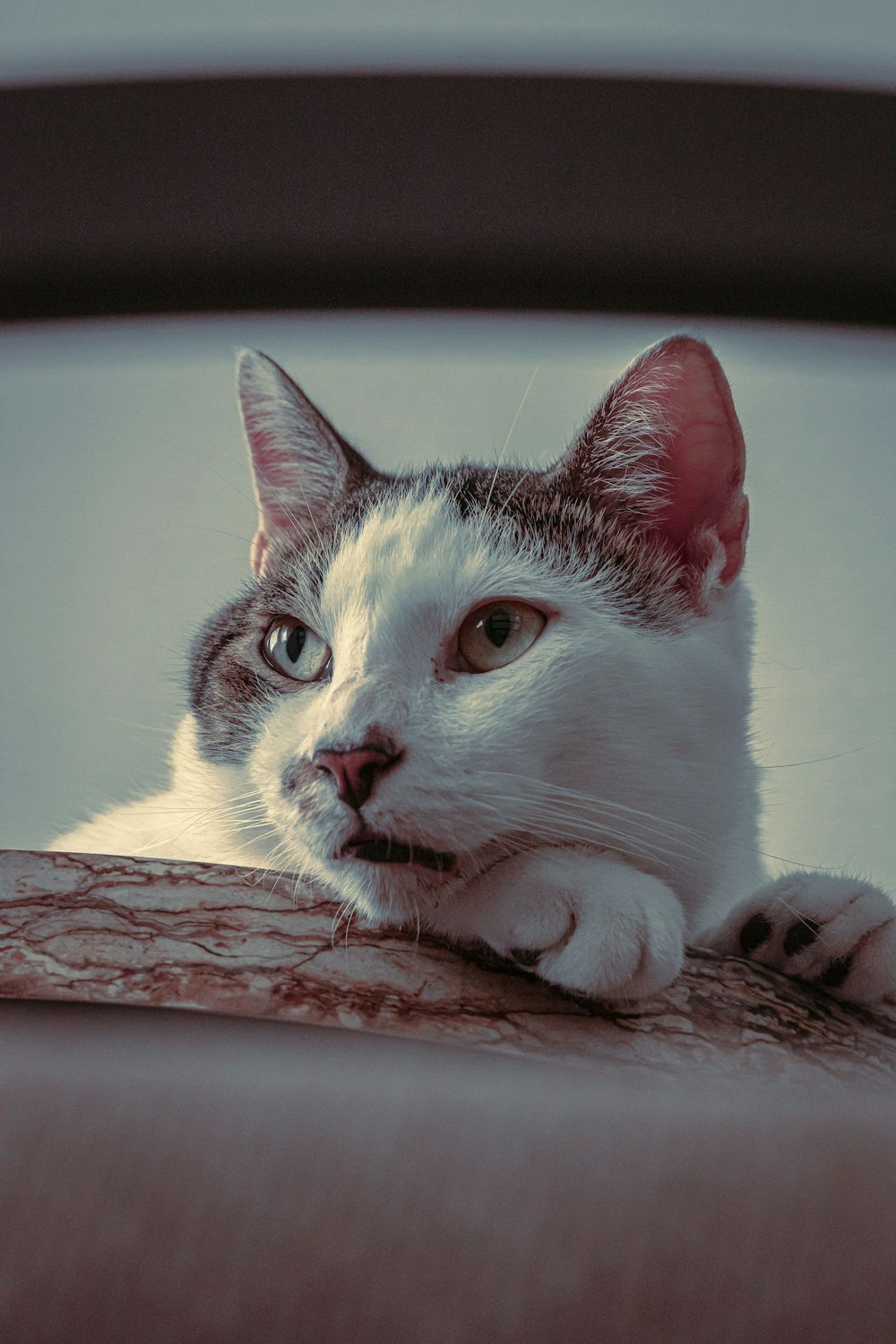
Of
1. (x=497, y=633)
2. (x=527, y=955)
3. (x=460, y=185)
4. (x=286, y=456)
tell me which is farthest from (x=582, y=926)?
(x=460, y=185)

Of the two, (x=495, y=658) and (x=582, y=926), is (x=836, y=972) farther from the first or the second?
(x=495, y=658)

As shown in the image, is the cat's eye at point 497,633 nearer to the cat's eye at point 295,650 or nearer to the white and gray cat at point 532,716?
the white and gray cat at point 532,716

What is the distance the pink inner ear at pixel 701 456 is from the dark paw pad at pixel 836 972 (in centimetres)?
32

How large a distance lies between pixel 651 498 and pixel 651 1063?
480mm

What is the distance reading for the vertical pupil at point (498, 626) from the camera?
2.22 feet

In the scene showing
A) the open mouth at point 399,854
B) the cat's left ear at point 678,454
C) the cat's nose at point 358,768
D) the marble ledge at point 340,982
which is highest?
the cat's left ear at point 678,454

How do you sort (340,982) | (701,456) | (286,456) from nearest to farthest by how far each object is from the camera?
(340,982) < (701,456) < (286,456)

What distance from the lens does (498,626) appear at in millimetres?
678

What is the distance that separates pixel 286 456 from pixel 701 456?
440 millimetres

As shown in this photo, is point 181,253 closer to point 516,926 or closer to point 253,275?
point 253,275

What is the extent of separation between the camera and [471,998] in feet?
1.61

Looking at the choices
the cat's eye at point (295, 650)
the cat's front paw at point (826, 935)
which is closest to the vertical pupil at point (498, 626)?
the cat's eye at point (295, 650)

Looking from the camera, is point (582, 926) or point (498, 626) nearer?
point (582, 926)

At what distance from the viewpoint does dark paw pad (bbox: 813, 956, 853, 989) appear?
1.98 feet
